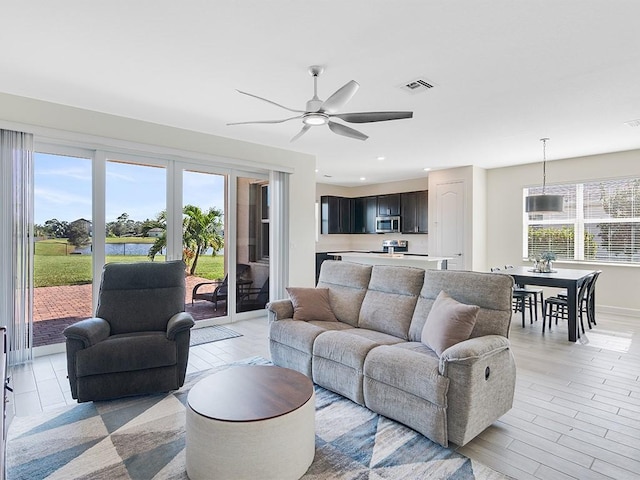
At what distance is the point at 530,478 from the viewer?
6.53 feet

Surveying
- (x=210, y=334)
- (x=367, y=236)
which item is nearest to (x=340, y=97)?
(x=210, y=334)

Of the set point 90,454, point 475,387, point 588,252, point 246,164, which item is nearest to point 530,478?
point 475,387

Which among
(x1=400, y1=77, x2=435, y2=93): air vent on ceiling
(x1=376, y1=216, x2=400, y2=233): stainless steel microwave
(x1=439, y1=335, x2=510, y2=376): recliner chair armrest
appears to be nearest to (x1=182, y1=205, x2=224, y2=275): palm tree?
(x1=400, y1=77, x2=435, y2=93): air vent on ceiling

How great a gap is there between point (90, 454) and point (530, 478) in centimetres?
250

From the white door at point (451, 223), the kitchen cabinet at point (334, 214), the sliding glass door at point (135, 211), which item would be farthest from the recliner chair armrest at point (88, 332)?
the kitchen cabinet at point (334, 214)

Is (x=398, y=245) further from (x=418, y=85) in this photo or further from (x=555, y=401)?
(x=555, y=401)

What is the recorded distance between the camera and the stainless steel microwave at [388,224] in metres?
9.05

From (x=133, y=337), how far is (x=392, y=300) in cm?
216

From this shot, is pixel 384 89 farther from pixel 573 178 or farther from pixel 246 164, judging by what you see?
pixel 573 178

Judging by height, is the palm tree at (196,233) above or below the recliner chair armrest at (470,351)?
Result: above

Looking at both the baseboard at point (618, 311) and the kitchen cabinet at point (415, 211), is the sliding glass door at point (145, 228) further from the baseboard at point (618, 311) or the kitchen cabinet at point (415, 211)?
the baseboard at point (618, 311)

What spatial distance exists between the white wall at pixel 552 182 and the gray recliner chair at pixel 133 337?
6357 mm

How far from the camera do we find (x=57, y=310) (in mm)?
4164

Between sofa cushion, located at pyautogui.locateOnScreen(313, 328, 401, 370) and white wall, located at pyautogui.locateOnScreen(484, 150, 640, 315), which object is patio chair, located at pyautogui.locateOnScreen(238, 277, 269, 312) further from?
white wall, located at pyautogui.locateOnScreen(484, 150, 640, 315)
